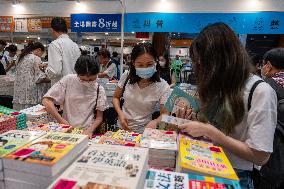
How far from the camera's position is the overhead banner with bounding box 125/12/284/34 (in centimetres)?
491

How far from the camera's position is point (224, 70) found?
1.29 m

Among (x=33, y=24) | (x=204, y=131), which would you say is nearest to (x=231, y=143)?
(x=204, y=131)

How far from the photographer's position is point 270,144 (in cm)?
119

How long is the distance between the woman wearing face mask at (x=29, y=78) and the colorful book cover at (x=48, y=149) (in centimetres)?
325

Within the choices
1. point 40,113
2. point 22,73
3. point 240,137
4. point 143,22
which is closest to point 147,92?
point 40,113

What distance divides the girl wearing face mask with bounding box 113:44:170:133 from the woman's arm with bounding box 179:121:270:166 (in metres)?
1.02

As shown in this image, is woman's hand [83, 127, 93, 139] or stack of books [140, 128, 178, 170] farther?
woman's hand [83, 127, 93, 139]

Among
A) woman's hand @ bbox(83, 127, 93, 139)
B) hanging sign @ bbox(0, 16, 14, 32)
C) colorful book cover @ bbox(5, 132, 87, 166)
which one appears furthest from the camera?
hanging sign @ bbox(0, 16, 14, 32)

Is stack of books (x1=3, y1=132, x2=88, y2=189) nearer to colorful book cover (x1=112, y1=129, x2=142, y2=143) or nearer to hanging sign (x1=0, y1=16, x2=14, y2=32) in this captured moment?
colorful book cover (x1=112, y1=129, x2=142, y2=143)

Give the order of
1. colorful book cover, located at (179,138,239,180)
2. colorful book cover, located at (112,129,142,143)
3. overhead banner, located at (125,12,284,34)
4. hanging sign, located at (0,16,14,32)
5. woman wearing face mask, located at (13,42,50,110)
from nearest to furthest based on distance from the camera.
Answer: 1. colorful book cover, located at (179,138,239,180)
2. colorful book cover, located at (112,129,142,143)
3. woman wearing face mask, located at (13,42,50,110)
4. overhead banner, located at (125,12,284,34)
5. hanging sign, located at (0,16,14,32)

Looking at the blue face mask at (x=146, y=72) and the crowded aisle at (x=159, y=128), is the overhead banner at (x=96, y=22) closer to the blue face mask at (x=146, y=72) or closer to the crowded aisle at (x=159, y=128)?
the crowded aisle at (x=159, y=128)

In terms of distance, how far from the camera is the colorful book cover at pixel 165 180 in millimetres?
838

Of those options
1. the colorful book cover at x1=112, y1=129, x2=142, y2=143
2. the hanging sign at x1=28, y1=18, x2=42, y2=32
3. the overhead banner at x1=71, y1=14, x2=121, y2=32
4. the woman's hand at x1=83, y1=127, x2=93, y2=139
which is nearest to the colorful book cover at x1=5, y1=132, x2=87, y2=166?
the colorful book cover at x1=112, y1=129, x2=142, y2=143

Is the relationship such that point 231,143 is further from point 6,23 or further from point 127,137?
point 6,23
